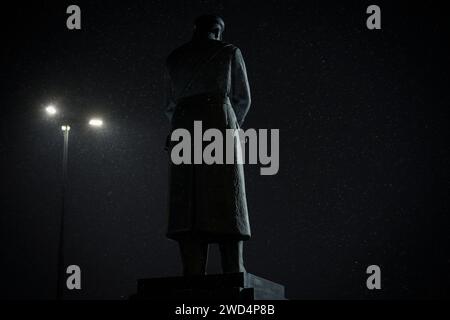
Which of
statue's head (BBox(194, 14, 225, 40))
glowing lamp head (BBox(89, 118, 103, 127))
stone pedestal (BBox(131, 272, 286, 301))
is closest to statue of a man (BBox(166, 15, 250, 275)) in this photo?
statue's head (BBox(194, 14, 225, 40))

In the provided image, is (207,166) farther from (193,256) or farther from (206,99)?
(193,256)

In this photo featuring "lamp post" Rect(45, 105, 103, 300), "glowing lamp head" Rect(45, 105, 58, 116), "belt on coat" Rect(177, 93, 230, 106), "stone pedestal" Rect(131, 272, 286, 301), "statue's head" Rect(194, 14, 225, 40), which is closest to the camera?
"stone pedestal" Rect(131, 272, 286, 301)

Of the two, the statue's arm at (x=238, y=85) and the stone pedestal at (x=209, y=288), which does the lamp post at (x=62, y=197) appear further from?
the statue's arm at (x=238, y=85)

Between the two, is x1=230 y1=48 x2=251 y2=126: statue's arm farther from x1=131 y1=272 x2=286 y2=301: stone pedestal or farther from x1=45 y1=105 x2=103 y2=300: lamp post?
x1=45 y1=105 x2=103 y2=300: lamp post

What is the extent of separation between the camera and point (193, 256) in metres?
5.37

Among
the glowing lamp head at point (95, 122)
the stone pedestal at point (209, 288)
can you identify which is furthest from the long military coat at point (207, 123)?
the glowing lamp head at point (95, 122)

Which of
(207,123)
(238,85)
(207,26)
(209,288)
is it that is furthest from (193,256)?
(207,26)

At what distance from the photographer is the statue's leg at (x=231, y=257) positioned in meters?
5.31

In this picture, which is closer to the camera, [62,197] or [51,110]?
[62,197]

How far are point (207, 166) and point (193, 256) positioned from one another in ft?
2.85

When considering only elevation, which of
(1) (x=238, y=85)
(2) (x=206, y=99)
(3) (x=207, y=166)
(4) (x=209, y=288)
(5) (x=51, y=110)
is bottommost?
(4) (x=209, y=288)

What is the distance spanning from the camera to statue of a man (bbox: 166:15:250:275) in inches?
210
